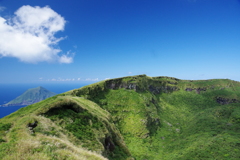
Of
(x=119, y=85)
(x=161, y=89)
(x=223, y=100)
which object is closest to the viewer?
(x=119, y=85)

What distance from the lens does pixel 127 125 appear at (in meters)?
85.0

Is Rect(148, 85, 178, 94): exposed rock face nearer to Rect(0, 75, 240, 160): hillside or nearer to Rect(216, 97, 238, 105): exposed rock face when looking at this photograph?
Rect(0, 75, 240, 160): hillside

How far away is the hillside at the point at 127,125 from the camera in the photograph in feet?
46.7

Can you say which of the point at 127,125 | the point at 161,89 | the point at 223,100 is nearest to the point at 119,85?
the point at 127,125

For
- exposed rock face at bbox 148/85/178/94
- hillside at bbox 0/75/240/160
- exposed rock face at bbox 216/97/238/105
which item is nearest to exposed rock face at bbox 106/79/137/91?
hillside at bbox 0/75/240/160

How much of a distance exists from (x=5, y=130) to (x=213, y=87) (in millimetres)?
243220

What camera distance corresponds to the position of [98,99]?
9044cm

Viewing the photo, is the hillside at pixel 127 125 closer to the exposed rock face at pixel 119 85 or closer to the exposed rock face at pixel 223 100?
the exposed rock face at pixel 119 85

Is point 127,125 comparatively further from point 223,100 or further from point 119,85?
point 223,100

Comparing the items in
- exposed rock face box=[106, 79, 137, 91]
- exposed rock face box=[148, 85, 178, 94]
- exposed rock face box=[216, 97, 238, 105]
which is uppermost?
exposed rock face box=[106, 79, 137, 91]

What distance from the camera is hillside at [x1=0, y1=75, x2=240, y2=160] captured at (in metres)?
14.2

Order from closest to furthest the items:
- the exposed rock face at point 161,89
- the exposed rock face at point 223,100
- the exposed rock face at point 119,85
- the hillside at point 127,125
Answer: the hillside at point 127,125, the exposed rock face at point 119,85, the exposed rock face at point 161,89, the exposed rock face at point 223,100

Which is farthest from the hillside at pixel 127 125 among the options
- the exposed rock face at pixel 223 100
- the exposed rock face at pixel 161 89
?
the exposed rock face at pixel 161 89

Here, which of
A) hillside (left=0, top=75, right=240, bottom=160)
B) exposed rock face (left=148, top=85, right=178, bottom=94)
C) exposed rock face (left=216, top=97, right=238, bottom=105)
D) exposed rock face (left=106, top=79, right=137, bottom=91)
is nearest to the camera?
hillside (left=0, top=75, right=240, bottom=160)
